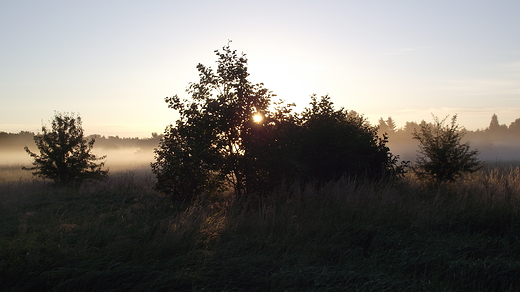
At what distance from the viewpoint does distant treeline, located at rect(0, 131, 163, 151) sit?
76.2 meters

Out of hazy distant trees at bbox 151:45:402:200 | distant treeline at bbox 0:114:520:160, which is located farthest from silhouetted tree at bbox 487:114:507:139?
hazy distant trees at bbox 151:45:402:200

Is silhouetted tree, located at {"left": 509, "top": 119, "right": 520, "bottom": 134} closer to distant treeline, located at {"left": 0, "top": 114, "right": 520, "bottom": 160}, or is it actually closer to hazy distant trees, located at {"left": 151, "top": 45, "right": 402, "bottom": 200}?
distant treeline, located at {"left": 0, "top": 114, "right": 520, "bottom": 160}

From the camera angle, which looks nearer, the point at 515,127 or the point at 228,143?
the point at 228,143

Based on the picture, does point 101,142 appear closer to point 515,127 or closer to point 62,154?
point 62,154

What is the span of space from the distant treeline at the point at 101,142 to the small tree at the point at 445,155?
47.7 m

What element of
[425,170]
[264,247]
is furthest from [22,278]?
[425,170]

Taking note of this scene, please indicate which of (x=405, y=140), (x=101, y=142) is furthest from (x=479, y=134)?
(x=101, y=142)

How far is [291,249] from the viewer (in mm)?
5777

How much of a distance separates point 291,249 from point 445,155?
9.27m

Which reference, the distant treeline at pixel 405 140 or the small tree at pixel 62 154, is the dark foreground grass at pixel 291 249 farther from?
the distant treeline at pixel 405 140

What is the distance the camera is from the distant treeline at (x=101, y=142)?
76.2 meters

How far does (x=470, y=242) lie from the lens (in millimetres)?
6039

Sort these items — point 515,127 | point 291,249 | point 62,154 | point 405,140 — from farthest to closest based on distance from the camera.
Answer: point 515,127, point 405,140, point 62,154, point 291,249

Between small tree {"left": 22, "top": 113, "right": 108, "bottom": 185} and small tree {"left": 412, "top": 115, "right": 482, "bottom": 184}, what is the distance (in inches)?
551
